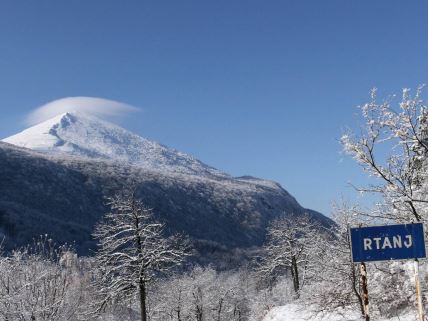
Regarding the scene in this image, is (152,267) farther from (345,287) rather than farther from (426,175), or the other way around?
(426,175)

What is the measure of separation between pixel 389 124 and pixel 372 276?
15.0 meters

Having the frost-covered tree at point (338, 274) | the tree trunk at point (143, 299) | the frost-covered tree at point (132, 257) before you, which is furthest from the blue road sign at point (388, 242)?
the tree trunk at point (143, 299)

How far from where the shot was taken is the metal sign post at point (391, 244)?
7.59 metres

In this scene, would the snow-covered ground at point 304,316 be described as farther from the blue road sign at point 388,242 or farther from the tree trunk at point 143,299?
the blue road sign at point 388,242

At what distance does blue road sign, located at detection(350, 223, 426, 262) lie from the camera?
7.59 metres

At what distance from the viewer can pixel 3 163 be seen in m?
176

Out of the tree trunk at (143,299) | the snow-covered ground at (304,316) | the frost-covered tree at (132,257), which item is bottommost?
the snow-covered ground at (304,316)

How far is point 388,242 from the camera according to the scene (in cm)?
784

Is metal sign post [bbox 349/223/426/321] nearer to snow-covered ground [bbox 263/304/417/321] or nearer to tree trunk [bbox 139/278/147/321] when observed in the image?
snow-covered ground [bbox 263/304/417/321]

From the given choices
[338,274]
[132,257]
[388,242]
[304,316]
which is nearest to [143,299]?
[132,257]

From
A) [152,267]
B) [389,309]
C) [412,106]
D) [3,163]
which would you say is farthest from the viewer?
[3,163]

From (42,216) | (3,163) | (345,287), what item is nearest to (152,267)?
(345,287)

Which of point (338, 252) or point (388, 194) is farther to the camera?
point (338, 252)

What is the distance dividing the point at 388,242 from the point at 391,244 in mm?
53
